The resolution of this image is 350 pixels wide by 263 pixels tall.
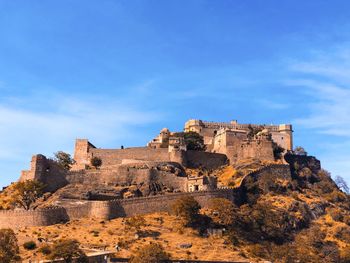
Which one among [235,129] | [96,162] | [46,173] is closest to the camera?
[46,173]

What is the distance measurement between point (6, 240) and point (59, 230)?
969cm

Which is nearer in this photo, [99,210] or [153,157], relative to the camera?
[99,210]

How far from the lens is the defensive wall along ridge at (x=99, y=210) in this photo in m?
67.2

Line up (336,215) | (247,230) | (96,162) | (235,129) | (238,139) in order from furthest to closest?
(235,129), (238,139), (96,162), (336,215), (247,230)

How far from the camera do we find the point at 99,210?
69750 millimetres

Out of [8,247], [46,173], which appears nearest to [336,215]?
[46,173]

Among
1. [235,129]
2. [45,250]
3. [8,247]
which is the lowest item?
[45,250]

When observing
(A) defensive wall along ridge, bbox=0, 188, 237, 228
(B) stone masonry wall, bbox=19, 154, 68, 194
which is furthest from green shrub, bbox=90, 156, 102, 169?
(A) defensive wall along ridge, bbox=0, 188, 237, 228

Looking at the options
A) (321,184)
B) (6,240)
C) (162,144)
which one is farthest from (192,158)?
(6,240)

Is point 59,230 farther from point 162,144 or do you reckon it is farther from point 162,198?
point 162,144

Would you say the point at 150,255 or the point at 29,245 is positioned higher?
the point at 29,245

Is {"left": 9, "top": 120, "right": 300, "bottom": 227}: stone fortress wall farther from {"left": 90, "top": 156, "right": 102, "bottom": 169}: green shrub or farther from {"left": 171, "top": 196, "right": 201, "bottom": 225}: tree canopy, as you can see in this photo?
{"left": 171, "top": 196, "right": 201, "bottom": 225}: tree canopy

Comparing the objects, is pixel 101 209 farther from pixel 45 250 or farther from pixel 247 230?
pixel 247 230

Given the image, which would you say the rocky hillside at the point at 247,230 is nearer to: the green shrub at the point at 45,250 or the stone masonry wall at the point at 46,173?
the green shrub at the point at 45,250
